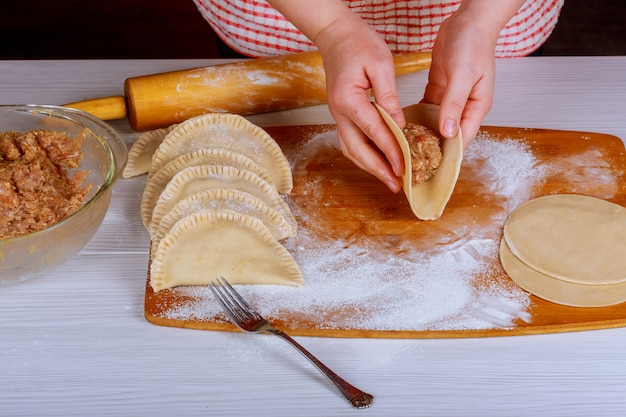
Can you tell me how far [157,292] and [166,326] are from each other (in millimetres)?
97

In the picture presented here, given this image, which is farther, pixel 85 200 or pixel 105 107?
pixel 105 107

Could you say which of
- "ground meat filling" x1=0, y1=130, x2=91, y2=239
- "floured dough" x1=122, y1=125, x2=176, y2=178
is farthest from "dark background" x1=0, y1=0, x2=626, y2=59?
"ground meat filling" x1=0, y1=130, x2=91, y2=239

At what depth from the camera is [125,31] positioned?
4.68 metres

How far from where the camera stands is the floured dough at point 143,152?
6.91ft

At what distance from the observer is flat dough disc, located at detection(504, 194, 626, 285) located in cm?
178

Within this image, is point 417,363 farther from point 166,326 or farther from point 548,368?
point 166,326

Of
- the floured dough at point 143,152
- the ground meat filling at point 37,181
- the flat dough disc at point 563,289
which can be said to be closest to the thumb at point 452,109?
the flat dough disc at point 563,289

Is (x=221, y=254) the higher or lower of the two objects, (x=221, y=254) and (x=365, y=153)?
the lower

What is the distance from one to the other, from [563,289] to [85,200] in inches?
46.7

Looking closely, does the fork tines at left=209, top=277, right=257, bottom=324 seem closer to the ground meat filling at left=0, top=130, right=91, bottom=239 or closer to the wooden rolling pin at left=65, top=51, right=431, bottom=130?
the ground meat filling at left=0, top=130, right=91, bottom=239

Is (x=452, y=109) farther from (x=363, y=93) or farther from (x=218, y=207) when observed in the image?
(x=218, y=207)

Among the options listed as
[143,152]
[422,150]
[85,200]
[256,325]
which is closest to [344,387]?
[256,325]

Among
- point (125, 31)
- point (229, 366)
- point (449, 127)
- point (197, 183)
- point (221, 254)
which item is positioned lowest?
point (125, 31)

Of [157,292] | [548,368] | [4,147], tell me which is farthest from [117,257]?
[548,368]
